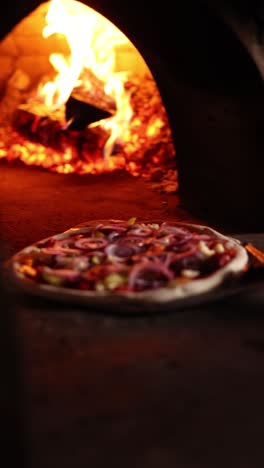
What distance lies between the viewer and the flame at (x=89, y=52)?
23.3 feet

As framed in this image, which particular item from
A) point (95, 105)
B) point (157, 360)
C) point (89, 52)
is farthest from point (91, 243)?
point (89, 52)

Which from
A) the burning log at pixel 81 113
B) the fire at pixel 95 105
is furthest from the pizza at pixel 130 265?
the fire at pixel 95 105

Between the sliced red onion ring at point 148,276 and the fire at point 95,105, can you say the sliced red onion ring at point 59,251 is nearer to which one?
the sliced red onion ring at point 148,276

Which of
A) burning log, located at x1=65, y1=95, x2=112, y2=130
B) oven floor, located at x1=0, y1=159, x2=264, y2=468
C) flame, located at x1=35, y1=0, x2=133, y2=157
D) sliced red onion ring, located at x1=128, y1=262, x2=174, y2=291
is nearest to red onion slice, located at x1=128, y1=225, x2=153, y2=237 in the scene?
sliced red onion ring, located at x1=128, y1=262, x2=174, y2=291

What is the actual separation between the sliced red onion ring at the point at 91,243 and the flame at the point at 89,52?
3724 mm

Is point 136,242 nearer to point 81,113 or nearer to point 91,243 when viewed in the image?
point 91,243

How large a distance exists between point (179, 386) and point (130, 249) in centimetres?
96

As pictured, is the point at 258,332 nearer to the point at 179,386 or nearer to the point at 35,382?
the point at 179,386

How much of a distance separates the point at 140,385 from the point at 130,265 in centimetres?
78

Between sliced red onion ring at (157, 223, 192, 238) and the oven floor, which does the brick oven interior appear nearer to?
the oven floor

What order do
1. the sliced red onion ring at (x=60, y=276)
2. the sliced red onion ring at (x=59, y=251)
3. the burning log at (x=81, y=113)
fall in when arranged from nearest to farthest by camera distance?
the sliced red onion ring at (x=60, y=276) → the sliced red onion ring at (x=59, y=251) → the burning log at (x=81, y=113)

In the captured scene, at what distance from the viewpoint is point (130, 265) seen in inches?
124

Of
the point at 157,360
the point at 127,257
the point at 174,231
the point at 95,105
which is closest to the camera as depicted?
the point at 157,360

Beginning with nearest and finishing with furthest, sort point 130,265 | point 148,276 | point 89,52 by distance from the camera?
point 148,276 → point 130,265 → point 89,52
